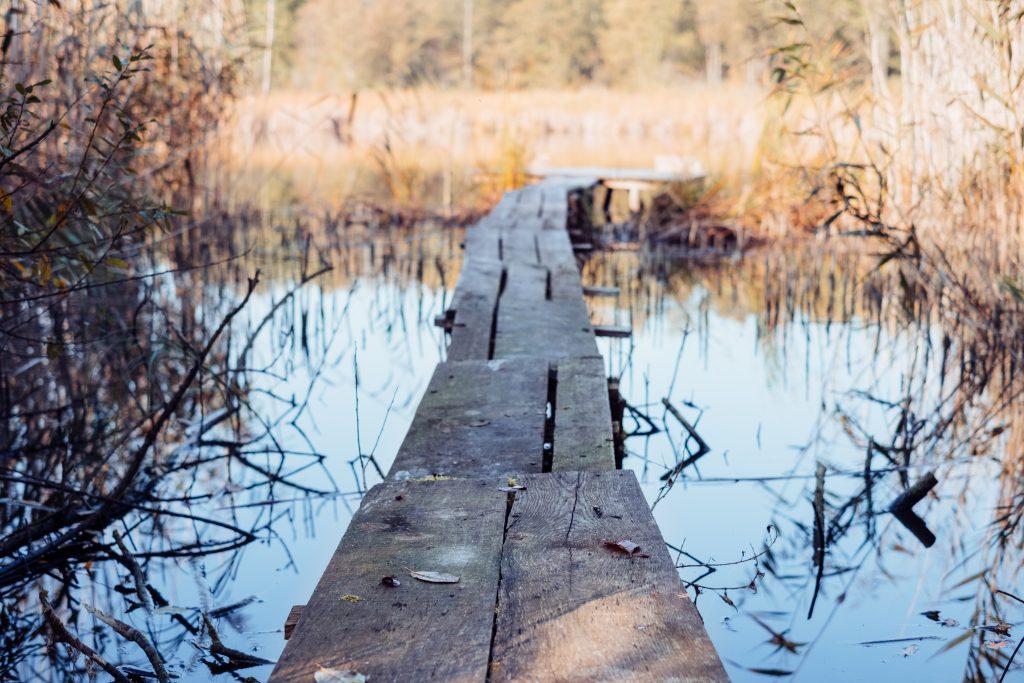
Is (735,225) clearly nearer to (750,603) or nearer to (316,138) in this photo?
(750,603)

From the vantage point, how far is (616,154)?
52.6 ft

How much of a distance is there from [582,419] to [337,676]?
136 cm

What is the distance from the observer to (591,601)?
62.6 inches

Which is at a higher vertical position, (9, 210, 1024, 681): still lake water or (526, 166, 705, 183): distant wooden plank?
(526, 166, 705, 183): distant wooden plank

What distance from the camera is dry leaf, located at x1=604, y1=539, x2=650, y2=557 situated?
5.74ft

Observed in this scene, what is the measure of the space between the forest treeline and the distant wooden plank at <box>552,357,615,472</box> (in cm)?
3339

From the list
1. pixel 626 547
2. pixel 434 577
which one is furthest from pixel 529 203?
pixel 434 577

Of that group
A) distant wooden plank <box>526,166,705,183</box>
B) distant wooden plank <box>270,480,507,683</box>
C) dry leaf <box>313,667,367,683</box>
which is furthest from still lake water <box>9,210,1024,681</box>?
distant wooden plank <box>526,166,705,183</box>

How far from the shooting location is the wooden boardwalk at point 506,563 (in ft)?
4.68

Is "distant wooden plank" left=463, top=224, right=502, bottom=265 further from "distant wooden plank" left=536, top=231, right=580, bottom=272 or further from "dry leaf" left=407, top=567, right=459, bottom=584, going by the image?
"dry leaf" left=407, top=567, right=459, bottom=584

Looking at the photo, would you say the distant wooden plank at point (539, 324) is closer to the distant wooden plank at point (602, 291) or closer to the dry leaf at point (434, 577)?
the distant wooden plank at point (602, 291)

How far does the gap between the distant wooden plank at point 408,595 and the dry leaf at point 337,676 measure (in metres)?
0.01

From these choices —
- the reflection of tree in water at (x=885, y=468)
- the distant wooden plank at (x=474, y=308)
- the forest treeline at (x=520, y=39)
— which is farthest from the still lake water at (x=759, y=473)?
the forest treeline at (x=520, y=39)

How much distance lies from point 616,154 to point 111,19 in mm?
11513
